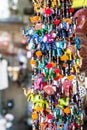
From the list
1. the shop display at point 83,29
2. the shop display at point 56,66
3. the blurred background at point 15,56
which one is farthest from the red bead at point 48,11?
the blurred background at point 15,56

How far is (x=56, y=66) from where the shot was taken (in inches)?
A: 43.4

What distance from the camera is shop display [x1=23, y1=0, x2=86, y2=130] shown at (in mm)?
1084

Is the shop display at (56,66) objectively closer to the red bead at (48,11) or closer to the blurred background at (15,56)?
the red bead at (48,11)

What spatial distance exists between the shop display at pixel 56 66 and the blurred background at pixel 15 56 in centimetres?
154

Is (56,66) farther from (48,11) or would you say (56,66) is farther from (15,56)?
(15,56)

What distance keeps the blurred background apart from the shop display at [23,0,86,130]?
1538mm

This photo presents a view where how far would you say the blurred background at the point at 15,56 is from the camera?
2.73m

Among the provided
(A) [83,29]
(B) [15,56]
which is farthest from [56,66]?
(B) [15,56]

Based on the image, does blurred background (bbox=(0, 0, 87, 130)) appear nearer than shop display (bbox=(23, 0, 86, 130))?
No

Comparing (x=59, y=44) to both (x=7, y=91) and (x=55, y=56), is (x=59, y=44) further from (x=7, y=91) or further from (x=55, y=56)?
(x=7, y=91)

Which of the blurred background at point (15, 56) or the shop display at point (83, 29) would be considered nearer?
the shop display at point (83, 29)

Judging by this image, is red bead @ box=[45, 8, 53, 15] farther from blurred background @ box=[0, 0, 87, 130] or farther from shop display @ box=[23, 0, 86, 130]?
blurred background @ box=[0, 0, 87, 130]

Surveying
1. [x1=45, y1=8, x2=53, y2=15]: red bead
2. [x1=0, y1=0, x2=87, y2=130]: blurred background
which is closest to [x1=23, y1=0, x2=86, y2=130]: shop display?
[x1=45, y1=8, x2=53, y2=15]: red bead

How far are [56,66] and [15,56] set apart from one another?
1776 millimetres
